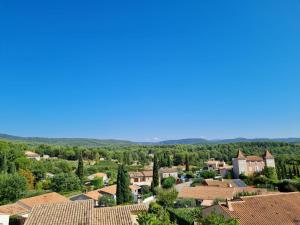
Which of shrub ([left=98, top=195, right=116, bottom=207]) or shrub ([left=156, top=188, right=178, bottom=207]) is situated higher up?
shrub ([left=156, top=188, right=178, bottom=207])

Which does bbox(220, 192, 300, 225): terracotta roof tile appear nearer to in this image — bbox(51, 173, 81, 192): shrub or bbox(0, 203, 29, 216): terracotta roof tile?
bbox(0, 203, 29, 216): terracotta roof tile

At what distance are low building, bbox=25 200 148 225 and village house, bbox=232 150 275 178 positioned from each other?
5646 cm

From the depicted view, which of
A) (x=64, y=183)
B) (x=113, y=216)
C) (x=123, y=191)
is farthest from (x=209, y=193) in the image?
(x=64, y=183)

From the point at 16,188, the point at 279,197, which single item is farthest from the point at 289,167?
the point at 16,188

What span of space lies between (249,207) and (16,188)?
3774 cm

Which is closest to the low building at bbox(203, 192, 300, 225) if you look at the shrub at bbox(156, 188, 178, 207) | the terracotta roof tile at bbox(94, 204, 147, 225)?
the terracotta roof tile at bbox(94, 204, 147, 225)

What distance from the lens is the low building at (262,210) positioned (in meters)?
22.6

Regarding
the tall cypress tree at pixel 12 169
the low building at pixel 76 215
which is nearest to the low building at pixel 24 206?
the low building at pixel 76 215

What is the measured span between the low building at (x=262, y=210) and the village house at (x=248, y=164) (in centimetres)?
4510

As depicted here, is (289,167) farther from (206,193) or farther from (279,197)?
(279,197)

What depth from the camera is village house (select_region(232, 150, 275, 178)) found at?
234 feet

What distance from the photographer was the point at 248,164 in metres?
73.5

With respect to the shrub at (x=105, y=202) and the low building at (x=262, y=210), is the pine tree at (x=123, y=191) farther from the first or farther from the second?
the low building at (x=262, y=210)

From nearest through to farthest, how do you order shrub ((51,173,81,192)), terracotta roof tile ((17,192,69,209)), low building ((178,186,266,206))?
1. terracotta roof tile ((17,192,69,209))
2. low building ((178,186,266,206))
3. shrub ((51,173,81,192))
